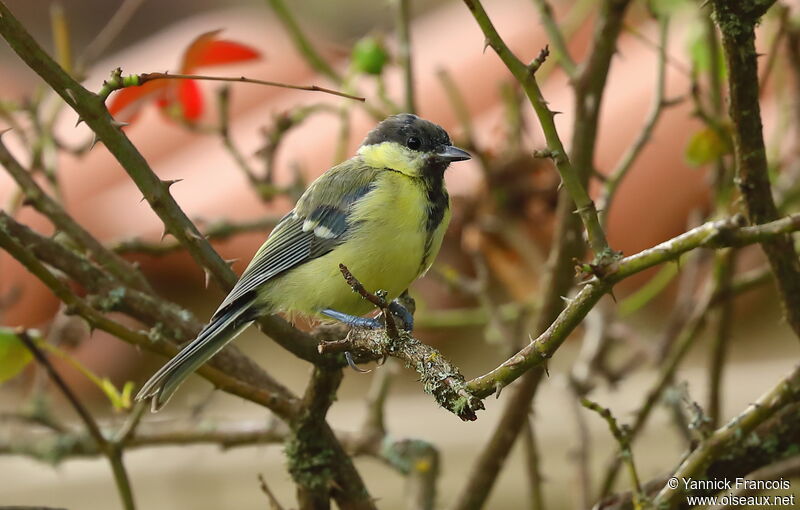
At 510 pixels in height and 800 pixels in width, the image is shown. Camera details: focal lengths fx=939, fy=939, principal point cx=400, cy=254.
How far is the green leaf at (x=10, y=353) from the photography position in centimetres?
162

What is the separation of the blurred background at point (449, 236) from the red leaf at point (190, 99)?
6 cm

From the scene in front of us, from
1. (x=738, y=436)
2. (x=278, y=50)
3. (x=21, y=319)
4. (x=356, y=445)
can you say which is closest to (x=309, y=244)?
(x=356, y=445)

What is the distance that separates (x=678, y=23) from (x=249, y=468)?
2252 millimetres

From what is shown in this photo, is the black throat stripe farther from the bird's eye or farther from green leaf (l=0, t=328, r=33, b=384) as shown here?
green leaf (l=0, t=328, r=33, b=384)

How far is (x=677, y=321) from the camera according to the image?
8.26 ft

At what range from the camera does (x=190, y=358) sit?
1645mm

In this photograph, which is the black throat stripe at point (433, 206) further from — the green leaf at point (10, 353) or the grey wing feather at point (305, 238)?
the green leaf at point (10, 353)

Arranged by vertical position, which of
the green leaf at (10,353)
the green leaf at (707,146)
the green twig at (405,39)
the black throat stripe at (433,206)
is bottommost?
the green leaf at (10,353)

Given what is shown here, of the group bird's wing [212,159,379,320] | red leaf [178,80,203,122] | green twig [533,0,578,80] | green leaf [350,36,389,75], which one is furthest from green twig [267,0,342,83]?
green twig [533,0,578,80]

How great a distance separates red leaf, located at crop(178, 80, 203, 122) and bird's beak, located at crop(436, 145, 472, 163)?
0.64 m

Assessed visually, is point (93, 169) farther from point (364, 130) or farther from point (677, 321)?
point (677, 321)

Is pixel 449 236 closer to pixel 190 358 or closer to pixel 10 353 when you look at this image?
pixel 190 358

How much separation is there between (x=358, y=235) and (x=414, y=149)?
1.09 ft

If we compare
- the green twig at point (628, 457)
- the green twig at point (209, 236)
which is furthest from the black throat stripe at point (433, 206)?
the green twig at point (628, 457)
